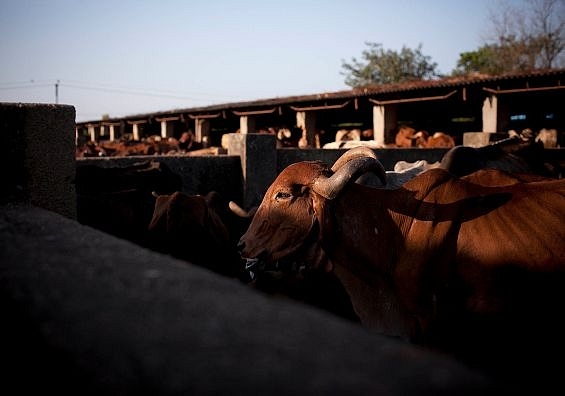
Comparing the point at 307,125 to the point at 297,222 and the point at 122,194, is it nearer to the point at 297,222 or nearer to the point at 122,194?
the point at 122,194

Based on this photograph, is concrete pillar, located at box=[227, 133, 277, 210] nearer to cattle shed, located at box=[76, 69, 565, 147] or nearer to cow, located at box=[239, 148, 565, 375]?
cow, located at box=[239, 148, 565, 375]

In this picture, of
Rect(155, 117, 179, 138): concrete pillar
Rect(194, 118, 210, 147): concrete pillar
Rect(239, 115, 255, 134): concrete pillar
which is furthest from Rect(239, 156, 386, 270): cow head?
Rect(155, 117, 179, 138): concrete pillar

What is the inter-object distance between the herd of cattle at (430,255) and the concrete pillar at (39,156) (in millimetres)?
1557

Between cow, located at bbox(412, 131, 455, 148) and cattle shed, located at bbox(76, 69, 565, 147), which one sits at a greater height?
cattle shed, located at bbox(76, 69, 565, 147)

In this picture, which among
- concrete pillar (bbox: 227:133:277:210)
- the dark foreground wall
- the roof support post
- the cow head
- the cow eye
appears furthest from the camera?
the roof support post

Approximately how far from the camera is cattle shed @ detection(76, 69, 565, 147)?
13867 millimetres

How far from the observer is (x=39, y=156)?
308 cm

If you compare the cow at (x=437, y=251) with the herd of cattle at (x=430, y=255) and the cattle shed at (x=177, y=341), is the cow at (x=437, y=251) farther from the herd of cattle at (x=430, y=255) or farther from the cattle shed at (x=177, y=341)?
the cattle shed at (x=177, y=341)

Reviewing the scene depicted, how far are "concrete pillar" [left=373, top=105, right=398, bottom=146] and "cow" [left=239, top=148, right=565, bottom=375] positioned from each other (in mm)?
12401

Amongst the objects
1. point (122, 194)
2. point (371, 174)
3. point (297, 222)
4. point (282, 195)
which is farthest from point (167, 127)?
point (297, 222)

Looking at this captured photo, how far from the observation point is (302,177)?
4.15m

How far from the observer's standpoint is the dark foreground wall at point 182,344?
0.56 m

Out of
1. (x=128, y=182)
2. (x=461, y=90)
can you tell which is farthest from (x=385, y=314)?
(x=461, y=90)

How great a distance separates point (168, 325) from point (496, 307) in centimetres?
315
